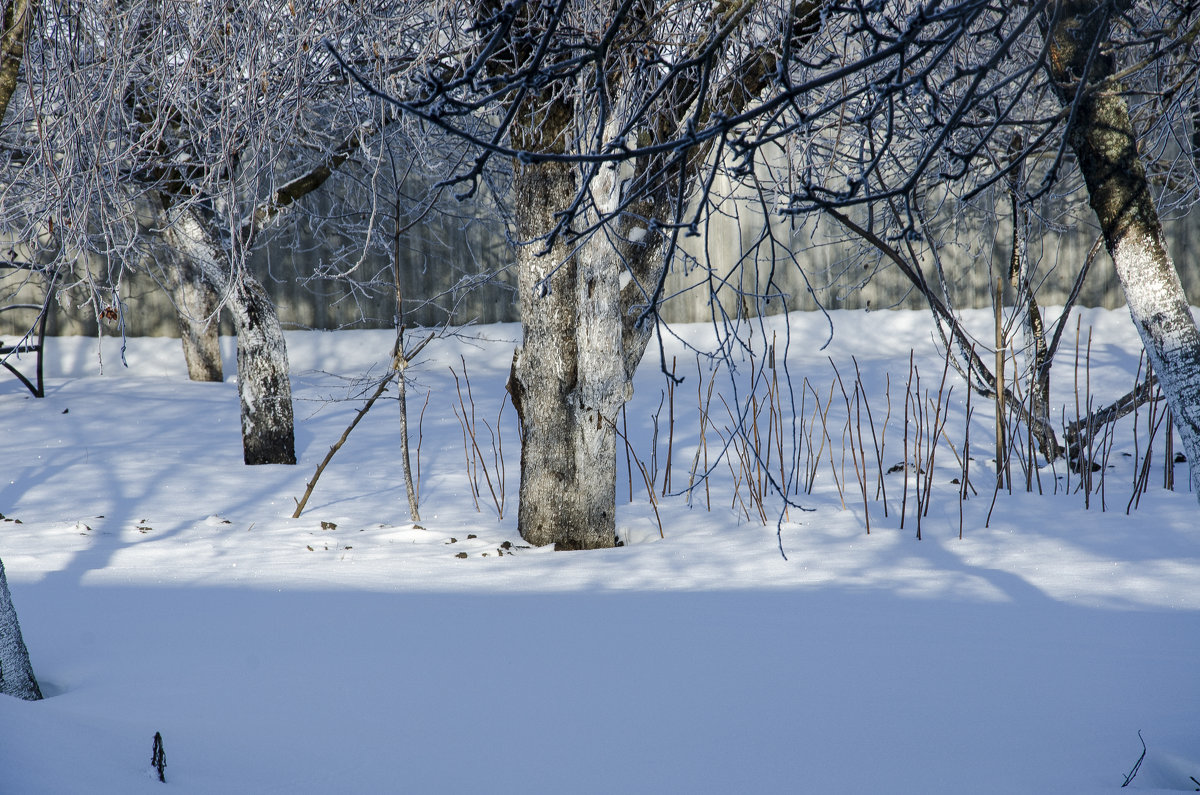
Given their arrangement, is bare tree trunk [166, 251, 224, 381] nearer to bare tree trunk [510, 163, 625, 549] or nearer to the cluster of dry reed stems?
the cluster of dry reed stems

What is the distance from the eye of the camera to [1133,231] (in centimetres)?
219

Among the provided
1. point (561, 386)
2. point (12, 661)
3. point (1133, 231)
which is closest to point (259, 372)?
point (561, 386)

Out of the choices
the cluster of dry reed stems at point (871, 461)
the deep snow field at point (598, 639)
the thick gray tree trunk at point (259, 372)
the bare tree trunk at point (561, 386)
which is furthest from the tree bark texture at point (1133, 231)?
the thick gray tree trunk at point (259, 372)

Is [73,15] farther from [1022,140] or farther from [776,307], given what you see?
[776,307]

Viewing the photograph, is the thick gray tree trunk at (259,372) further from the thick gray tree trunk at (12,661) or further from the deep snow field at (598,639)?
the thick gray tree trunk at (12,661)

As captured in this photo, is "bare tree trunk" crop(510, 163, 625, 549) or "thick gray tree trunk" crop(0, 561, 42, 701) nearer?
"thick gray tree trunk" crop(0, 561, 42, 701)

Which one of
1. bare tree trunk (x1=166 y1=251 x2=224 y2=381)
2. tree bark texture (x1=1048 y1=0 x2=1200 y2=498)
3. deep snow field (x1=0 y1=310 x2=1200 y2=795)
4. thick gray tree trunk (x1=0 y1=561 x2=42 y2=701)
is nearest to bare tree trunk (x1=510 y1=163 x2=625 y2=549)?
deep snow field (x1=0 y1=310 x2=1200 y2=795)

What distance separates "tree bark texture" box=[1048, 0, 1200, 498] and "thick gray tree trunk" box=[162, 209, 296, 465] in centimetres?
431

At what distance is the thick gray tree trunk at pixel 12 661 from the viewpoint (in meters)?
2.03

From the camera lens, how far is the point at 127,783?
1610 millimetres

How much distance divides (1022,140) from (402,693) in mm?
4492

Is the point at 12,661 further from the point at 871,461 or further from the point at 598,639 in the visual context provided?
the point at 871,461

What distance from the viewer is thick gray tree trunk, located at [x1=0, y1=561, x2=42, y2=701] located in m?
2.03

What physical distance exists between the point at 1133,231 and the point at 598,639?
1756 millimetres
